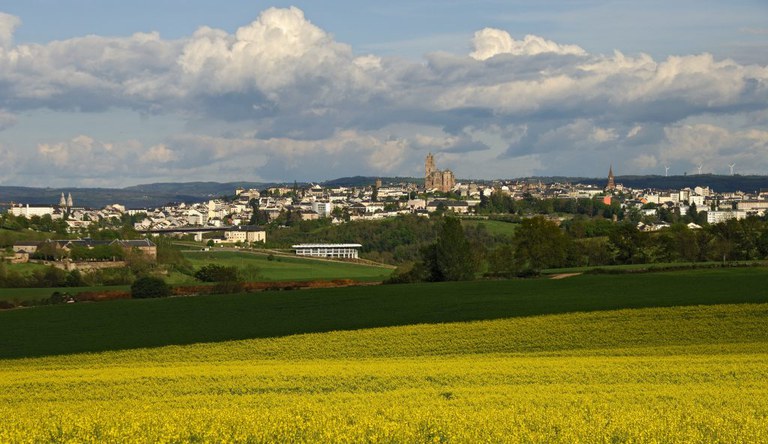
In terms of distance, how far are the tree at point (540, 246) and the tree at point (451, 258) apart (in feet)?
47.0

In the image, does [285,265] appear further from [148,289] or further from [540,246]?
[148,289]

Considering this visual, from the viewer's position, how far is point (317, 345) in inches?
1550

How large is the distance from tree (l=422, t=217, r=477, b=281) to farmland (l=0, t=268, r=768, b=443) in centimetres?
1494

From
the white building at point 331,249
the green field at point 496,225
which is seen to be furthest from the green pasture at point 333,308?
the green field at point 496,225

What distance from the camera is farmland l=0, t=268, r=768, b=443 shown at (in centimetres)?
1716

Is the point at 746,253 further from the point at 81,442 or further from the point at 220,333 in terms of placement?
the point at 81,442

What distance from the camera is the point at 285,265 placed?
120 m

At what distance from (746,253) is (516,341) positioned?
6242 cm

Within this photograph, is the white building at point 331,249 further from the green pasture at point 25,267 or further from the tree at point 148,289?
the tree at point 148,289

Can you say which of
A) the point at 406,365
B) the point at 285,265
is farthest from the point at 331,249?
the point at 406,365

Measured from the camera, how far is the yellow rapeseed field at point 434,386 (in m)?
16.7

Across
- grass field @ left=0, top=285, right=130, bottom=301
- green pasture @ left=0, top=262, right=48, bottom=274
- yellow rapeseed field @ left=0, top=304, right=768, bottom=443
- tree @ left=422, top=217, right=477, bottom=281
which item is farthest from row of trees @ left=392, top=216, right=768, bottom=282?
yellow rapeseed field @ left=0, top=304, right=768, bottom=443

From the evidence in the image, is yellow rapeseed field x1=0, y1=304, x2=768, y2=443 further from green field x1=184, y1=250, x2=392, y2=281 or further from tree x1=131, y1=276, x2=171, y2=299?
green field x1=184, y1=250, x2=392, y2=281

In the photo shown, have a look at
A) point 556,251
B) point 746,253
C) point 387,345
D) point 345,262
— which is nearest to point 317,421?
point 387,345
